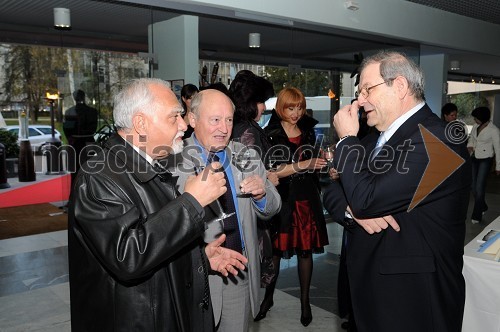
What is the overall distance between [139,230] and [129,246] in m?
0.06

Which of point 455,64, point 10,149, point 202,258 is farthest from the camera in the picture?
point 455,64

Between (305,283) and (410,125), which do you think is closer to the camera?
(410,125)

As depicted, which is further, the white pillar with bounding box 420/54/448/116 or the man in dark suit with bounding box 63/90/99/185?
the white pillar with bounding box 420/54/448/116

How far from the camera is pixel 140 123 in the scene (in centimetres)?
151

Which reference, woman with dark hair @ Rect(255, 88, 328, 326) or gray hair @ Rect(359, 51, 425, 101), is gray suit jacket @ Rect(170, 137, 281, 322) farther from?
woman with dark hair @ Rect(255, 88, 328, 326)

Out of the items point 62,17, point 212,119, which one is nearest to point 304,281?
point 212,119

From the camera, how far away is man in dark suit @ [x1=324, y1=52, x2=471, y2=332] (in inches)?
59.2

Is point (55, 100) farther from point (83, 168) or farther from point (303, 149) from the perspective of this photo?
point (83, 168)

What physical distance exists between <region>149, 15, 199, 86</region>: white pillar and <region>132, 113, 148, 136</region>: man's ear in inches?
148

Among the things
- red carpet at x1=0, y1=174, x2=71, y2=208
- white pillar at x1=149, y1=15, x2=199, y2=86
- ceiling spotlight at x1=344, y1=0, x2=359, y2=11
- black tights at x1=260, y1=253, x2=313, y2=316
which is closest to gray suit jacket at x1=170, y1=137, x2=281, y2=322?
black tights at x1=260, y1=253, x2=313, y2=316

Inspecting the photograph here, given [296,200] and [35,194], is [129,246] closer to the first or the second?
[296,200]

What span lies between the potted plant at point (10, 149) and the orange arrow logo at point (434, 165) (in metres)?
6.38

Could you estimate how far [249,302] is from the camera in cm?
215

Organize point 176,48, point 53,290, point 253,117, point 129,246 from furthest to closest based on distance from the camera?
point 176,48
point 53,290
point 253,117
point 129,246
